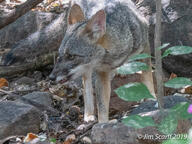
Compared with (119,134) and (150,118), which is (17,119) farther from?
(150,118)

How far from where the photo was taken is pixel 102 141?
3096 millimetres

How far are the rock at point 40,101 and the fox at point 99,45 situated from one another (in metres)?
0.47

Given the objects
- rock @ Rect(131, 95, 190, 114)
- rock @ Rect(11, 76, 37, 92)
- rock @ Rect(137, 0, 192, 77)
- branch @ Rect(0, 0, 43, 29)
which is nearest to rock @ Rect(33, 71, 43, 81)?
rock @ Rect(11, 76, 37, 92)

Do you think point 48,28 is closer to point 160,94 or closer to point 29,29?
point 29,29

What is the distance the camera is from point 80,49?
446 cm

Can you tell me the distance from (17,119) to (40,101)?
37.4 inches

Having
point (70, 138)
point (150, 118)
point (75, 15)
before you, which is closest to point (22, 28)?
point (75, 15)

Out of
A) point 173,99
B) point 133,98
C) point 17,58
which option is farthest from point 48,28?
point 133,98

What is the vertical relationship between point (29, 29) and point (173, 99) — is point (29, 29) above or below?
above

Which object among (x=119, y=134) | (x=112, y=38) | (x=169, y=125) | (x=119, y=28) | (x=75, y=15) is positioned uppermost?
(x=75, y=15)

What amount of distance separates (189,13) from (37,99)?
2.96 metres

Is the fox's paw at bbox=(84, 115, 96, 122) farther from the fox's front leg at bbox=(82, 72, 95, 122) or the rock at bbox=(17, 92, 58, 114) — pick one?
the rock at bbox=(17, 92, 58, 114)

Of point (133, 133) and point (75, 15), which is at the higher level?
point (75, 15)

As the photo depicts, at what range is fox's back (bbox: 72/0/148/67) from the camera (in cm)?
474
